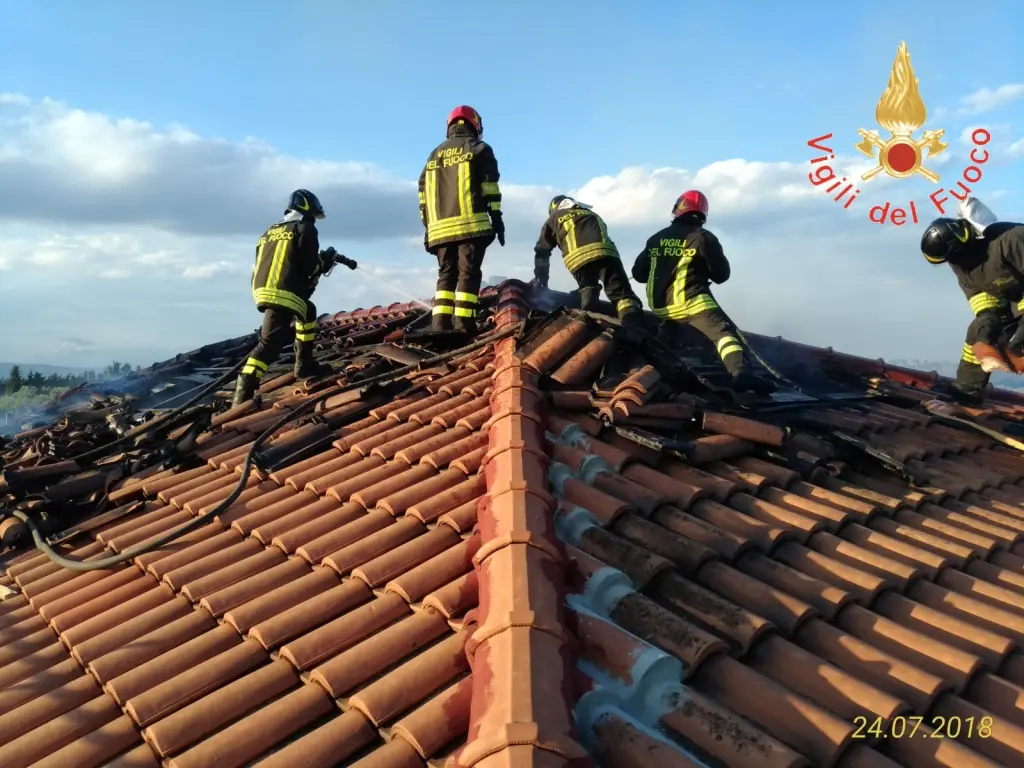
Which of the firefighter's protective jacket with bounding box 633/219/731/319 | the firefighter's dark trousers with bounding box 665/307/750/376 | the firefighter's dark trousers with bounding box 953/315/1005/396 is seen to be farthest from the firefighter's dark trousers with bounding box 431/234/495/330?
the firefighter's dark trousers with bounding box 953/315/1005/396

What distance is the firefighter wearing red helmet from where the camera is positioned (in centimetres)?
680

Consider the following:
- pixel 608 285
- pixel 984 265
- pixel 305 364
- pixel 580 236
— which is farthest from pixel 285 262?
pixel 984 265

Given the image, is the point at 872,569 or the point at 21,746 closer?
the point at 21,746

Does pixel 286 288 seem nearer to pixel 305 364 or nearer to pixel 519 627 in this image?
pixel 305 364

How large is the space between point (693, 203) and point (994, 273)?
10.3 feet

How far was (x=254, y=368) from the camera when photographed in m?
6.77

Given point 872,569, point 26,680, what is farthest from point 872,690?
point 26,680

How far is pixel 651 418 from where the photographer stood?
413cm

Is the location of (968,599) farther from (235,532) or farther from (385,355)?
(385,355)

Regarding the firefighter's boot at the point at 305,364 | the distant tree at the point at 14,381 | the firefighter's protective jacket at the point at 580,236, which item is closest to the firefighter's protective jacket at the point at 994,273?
the firefighter's protective jacket at the point at 580,236

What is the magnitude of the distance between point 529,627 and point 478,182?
215 inches

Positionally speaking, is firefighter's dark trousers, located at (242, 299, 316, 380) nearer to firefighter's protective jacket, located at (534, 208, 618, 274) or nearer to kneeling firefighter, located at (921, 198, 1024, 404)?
firefighter's protective jacket, located at (534, 208, 618, 274)

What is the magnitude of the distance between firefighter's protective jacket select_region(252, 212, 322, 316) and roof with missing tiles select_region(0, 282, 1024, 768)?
6.68 feet
